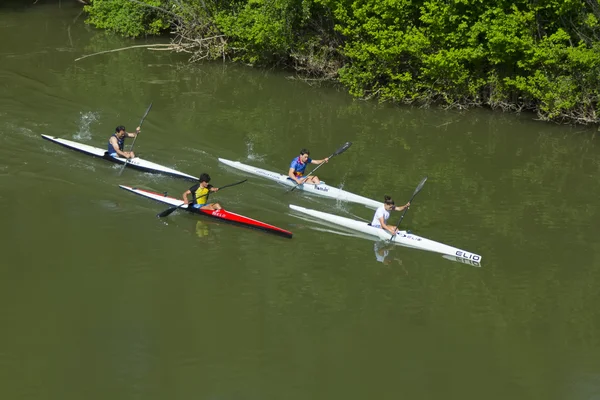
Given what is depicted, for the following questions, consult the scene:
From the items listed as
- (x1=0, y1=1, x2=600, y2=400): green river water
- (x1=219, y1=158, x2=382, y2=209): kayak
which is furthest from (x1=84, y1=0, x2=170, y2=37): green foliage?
(x1=219, y1=158, x2=382, y2=209): kayak

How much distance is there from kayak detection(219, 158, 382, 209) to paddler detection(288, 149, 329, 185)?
0.13 metres

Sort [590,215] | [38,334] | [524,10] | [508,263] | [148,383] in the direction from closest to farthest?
[148,383] < [38,334] < [508,263] < [590,215] < [524,10]

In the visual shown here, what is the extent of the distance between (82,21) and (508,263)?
27.3m

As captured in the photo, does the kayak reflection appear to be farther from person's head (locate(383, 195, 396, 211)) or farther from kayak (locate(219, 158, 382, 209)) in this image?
kayak (locate(219, 158, 382, 209))

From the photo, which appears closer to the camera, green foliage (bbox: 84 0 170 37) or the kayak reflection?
the kayak reflection

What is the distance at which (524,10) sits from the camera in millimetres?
23797

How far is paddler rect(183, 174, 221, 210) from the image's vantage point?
60.2 ft

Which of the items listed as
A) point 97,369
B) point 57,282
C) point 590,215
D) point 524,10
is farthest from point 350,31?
point 97,369

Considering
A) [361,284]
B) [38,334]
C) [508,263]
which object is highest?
[508,263]

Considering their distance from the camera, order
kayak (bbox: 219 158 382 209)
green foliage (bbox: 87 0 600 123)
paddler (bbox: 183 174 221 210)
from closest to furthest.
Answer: paddler (bbox: 183 174 221 210) → kayak (bbox: 219 158 382 209) → green foliage (bbox: 87 0 600 123)

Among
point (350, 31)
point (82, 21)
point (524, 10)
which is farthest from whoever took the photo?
point (82, 21)

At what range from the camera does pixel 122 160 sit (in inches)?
828

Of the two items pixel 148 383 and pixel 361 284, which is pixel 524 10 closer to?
pixel 361 284

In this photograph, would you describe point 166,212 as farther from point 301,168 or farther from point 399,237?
point 399,237
